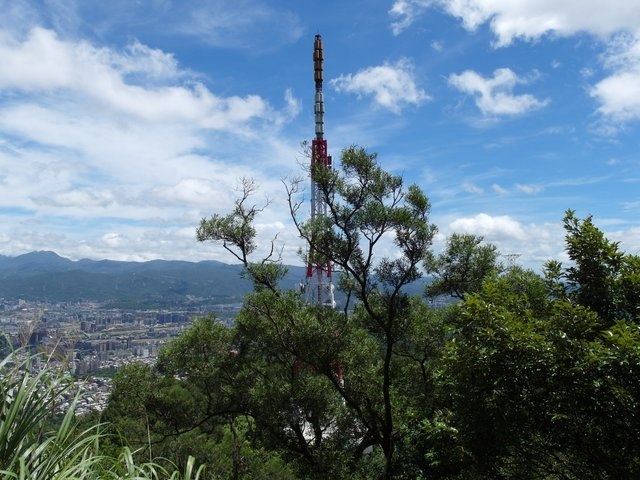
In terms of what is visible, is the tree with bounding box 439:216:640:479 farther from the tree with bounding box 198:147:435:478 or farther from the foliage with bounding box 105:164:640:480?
the tree with bounding box 198:147:435:478

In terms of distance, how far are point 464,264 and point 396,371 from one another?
10.3 feet

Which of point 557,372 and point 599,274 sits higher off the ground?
point 599,274

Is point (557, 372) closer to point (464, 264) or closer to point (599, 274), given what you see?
point (599, 274)

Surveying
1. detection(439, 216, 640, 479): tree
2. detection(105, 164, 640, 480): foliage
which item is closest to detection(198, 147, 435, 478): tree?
detection(105, 164, 640, 480): foliage

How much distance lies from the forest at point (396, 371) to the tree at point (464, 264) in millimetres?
32

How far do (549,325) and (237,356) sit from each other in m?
7.68

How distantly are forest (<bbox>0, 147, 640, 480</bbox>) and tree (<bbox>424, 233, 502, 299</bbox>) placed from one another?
0.11ft

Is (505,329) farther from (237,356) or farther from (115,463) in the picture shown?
(237,356)

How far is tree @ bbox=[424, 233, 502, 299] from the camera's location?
11.6 m

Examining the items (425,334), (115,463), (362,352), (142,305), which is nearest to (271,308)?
(362,352)

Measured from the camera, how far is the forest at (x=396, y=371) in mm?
4691

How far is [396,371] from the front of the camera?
12.6m

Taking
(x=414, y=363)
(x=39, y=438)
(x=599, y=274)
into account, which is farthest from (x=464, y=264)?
(x=39, y=438)

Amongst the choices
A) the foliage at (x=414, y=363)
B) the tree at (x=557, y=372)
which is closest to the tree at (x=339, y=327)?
the foliage at (x=414, y=363)
